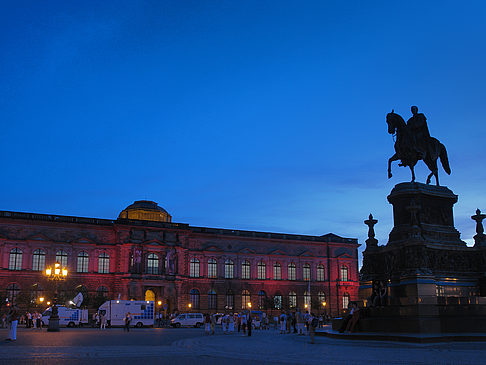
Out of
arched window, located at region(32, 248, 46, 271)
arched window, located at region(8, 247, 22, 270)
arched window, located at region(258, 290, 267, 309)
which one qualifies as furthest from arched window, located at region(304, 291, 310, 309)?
arched window, located at region(8, 247, 22, 270)

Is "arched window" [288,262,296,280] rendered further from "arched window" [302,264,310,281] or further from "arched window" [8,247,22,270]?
"arched window" [8,247,22,270]

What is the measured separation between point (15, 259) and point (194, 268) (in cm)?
2331

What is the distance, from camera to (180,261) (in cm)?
7125

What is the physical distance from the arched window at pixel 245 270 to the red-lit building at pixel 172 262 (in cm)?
15

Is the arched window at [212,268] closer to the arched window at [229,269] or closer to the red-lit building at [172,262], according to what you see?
the red-lit building at [172,262]

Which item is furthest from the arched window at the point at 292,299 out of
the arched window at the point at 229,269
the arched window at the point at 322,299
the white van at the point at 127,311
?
the white van at the point at 127,311

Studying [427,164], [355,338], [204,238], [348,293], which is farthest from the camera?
[348,293]

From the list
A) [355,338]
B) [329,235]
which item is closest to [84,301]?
[329,235]

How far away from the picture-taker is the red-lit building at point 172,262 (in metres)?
65.1

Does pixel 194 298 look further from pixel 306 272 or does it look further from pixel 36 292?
pixel 36 292

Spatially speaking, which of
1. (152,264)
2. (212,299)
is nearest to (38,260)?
(152,264)

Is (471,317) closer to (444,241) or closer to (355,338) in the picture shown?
(444,241)

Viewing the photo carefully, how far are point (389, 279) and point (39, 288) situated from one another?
2135 inches

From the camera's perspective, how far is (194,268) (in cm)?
7438
